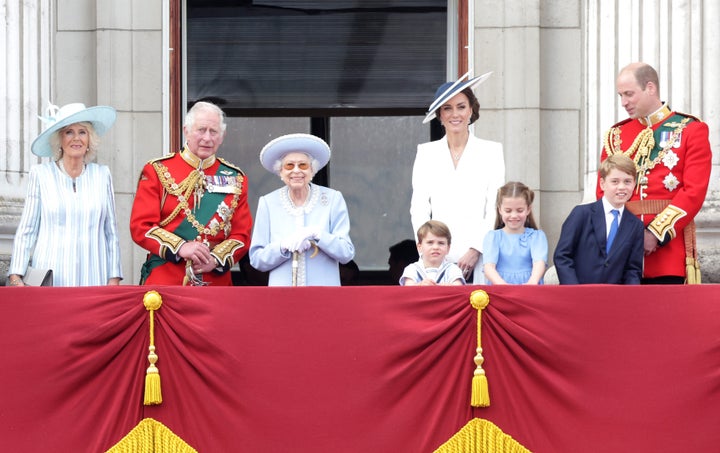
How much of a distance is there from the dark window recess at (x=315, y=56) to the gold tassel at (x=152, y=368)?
154 inches

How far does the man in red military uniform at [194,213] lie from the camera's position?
7902 mm

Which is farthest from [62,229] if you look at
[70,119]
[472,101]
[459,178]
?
[472,101]

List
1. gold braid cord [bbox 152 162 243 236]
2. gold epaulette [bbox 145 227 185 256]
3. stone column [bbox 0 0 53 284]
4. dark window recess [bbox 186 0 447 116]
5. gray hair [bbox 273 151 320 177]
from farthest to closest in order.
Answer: dark window recess [bbox 186 0 447 116], stone column [bbox 0 0 53 284], gold braid cord [bbox 152 162 243 236], gray hair [bbox 273 151 320 177], gold epaulette [bbox 145 227 185 256]

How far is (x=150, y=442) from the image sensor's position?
273 inches

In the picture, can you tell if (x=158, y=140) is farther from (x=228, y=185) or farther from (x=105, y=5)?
(x=228, y=185)

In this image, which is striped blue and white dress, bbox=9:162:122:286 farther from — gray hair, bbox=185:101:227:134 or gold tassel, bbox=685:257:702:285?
gold tassel, bbox=685:257:702:285

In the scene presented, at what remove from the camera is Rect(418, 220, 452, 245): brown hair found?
7.65 meters

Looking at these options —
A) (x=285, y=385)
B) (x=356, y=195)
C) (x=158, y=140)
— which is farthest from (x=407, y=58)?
(x=285, y=385)

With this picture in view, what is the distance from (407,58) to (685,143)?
3279 millimetres

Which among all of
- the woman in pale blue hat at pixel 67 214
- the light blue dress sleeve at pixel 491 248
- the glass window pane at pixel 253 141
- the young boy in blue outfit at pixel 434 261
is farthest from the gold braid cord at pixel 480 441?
the glass window pane at pixel 253 141

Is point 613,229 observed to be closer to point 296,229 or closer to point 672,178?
point 672,178

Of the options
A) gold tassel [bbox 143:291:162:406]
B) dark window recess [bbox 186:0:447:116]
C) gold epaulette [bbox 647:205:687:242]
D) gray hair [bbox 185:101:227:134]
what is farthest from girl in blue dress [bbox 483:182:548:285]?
dark window recess [bbox 186:0:447:116]

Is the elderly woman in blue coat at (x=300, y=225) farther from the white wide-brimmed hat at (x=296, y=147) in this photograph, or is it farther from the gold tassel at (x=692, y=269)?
the gold tassel at (x=692, y=269)

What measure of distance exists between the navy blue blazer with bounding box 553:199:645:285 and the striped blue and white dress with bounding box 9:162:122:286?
2.51 meters
